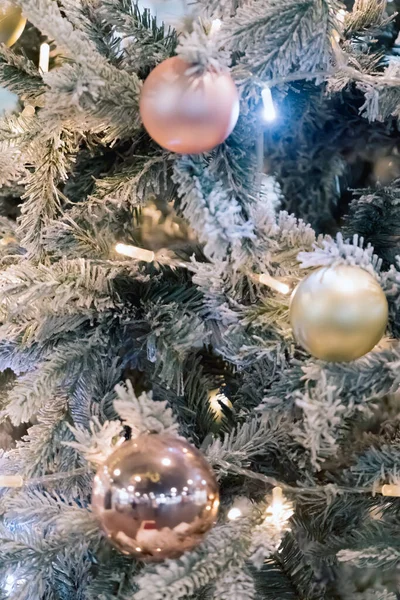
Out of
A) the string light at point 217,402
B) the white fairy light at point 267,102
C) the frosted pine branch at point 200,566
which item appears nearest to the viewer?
the frosted pine branch at point 200,566

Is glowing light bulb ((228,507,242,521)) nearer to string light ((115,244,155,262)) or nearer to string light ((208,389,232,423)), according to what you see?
string light ((208,389,232,423))

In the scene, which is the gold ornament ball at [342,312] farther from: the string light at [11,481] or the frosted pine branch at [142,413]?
the string light at [11,481]

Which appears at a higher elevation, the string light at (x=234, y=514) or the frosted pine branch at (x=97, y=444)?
the frosted pine branch at (x=97, y=444)

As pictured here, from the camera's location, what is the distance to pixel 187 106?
36cm

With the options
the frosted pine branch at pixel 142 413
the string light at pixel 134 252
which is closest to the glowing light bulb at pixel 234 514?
the frosted pine branch at pixel 142 413

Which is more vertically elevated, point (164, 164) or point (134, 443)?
point (164, 164)

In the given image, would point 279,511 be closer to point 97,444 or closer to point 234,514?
point 234,514

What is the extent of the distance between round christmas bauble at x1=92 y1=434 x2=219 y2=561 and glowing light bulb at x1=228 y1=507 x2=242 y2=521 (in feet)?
0.26

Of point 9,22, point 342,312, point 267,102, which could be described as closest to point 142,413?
point 342,312

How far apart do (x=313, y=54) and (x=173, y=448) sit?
323mm

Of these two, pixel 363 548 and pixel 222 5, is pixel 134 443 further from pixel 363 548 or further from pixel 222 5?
pixel 222 5

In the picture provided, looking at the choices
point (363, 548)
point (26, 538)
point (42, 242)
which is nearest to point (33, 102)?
point (42, 242)

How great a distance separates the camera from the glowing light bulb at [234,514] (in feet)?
1.47

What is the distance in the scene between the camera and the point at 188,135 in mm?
370
